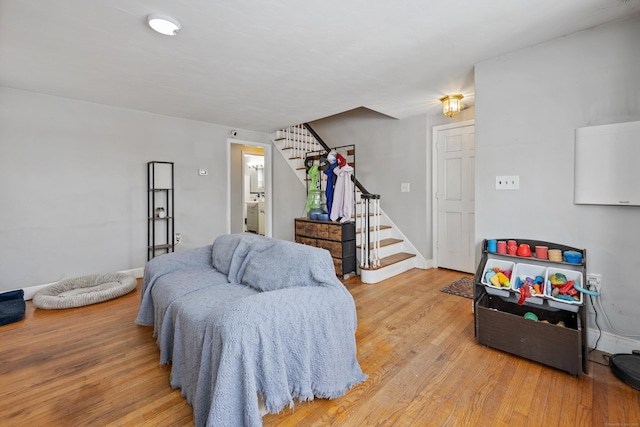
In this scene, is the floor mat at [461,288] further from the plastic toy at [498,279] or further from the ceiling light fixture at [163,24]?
the ceiling light fixture at [163,24]

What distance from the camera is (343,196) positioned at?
4.02 m

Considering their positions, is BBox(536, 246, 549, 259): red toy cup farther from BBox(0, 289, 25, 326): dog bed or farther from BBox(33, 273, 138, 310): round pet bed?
BBox(0, 289, 25, 326): dog bed

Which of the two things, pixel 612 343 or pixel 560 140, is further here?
pixel 560 140

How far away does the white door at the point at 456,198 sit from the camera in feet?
12.9

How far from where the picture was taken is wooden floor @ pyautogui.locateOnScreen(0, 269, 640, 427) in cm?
148

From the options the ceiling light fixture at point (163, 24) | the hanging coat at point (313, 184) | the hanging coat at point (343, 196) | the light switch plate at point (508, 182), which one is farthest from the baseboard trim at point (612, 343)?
the ceiling light fixture at point (163, 24)

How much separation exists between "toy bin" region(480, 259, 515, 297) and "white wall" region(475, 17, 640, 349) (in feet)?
0.90

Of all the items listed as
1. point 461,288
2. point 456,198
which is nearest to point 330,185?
point 456,198

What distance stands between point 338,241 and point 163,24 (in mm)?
2827

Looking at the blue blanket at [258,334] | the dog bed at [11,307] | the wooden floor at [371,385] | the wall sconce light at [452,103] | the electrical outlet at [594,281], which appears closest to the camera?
the blue blanket at [258,334]

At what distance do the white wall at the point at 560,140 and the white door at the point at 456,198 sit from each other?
4.79ft

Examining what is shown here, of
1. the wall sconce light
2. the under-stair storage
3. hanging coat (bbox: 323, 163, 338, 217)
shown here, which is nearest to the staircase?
hanging coat (bbox: 323, 163, 338, 217)

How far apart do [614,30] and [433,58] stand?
1.17 metres

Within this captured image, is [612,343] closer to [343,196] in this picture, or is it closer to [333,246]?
[333,246]
